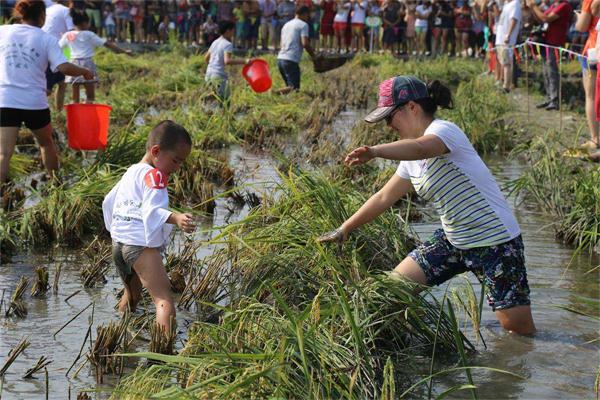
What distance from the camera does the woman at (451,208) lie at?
16.3 ft

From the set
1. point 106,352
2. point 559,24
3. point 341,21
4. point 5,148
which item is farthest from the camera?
point 341,21

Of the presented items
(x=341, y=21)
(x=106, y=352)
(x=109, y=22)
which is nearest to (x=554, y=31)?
(x=341, y=21)

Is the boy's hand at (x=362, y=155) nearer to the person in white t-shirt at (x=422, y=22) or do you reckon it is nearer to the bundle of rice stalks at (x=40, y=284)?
the bundle of rice stalks at (x=40, y=284)

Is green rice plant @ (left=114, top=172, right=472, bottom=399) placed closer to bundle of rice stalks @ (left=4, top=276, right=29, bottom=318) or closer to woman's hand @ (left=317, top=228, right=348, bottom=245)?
woman's hand @ (left=317, top=228, right=348, bottom=245)

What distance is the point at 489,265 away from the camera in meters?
5.11

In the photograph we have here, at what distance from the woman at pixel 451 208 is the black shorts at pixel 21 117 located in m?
4.11

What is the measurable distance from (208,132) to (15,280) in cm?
473

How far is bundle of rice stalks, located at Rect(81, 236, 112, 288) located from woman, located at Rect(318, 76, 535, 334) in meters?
1.71

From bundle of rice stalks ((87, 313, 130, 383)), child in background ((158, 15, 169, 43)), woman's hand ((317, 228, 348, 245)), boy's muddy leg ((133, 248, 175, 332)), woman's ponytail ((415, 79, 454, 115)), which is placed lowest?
child in background ((158, 15, 169, 43))

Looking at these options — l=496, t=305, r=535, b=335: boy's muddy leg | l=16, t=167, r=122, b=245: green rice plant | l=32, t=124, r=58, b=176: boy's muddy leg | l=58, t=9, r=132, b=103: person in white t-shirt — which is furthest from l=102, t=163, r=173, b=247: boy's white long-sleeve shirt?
l=58, t=9, r=132, b=103: person in white t-shirt

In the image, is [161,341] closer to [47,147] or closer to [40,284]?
[40,284]

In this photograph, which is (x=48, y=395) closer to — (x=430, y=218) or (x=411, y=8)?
(x=430, y=218)

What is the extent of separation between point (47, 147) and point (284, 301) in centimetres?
440

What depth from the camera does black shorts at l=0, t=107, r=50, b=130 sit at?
27.2 ft
